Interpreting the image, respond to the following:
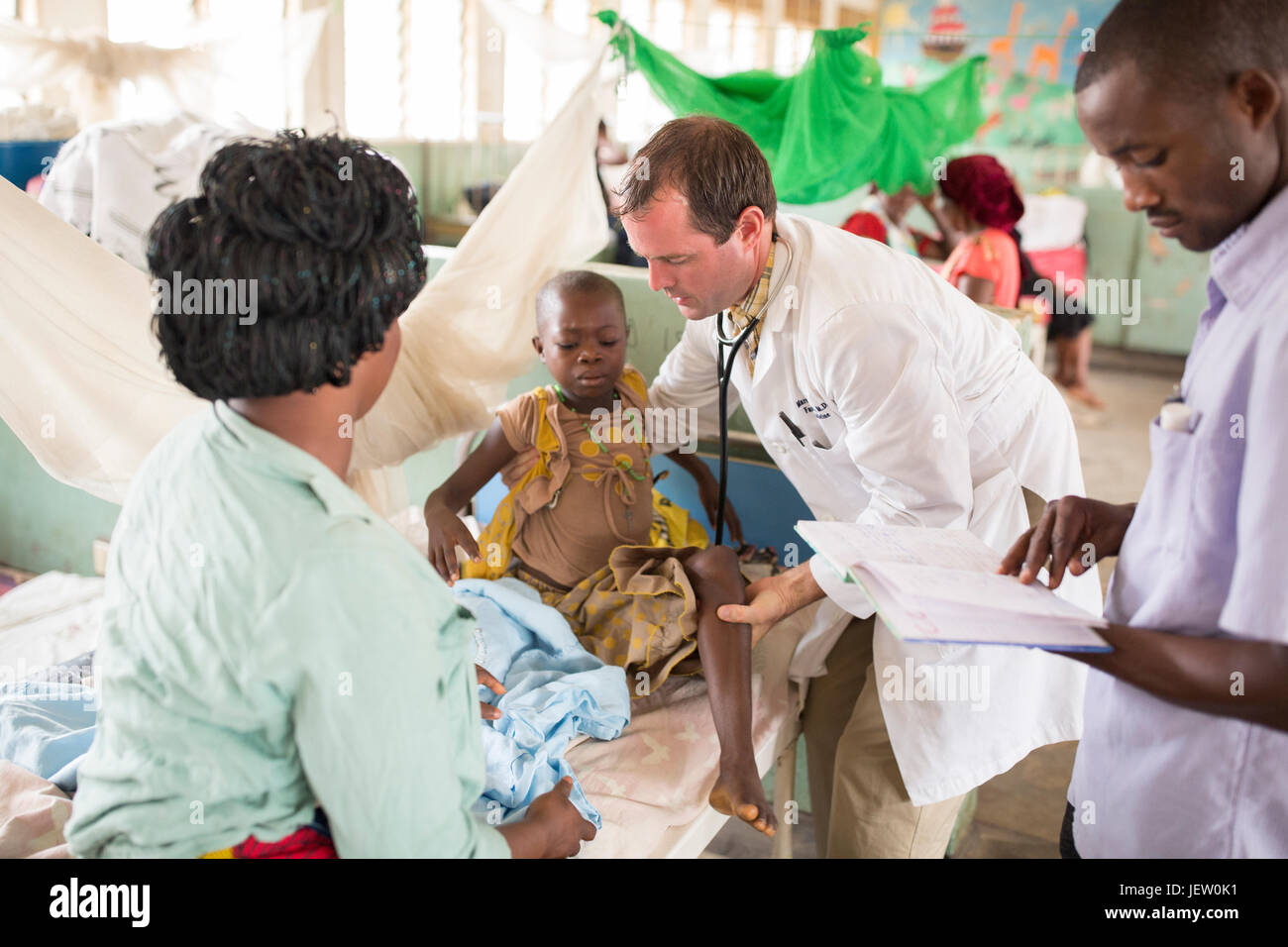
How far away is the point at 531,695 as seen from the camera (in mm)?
1712

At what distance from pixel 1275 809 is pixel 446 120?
22.8ft

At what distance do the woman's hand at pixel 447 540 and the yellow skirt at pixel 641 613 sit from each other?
Result: 0.21 meters

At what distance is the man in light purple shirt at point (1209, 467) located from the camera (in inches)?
36.1

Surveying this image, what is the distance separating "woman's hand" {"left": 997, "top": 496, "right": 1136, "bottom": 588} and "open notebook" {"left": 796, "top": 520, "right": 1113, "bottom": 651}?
4 cm

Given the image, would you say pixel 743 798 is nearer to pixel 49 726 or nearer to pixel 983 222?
pixel 49 726

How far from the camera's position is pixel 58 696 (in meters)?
1.74

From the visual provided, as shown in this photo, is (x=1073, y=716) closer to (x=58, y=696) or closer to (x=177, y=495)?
(x=177, y=495)

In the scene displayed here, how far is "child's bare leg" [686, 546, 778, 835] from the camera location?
1.60 m

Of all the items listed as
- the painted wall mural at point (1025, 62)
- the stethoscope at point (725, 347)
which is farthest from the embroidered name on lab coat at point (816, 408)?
the painted wall mural at point (1025, 62)

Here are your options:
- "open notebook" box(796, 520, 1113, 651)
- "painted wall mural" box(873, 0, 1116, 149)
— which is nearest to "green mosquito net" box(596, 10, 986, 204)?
"open notebook" box(796, 520, 1113, 651)

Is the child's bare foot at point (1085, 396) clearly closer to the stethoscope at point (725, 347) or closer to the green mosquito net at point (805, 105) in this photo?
the green mosquito net at point (805, 105)

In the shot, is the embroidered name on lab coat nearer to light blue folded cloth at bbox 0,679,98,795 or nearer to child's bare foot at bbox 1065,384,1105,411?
light blue folded cloth at bbox 0,679,98,795

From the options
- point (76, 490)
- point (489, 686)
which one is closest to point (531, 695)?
point (489, 686)
